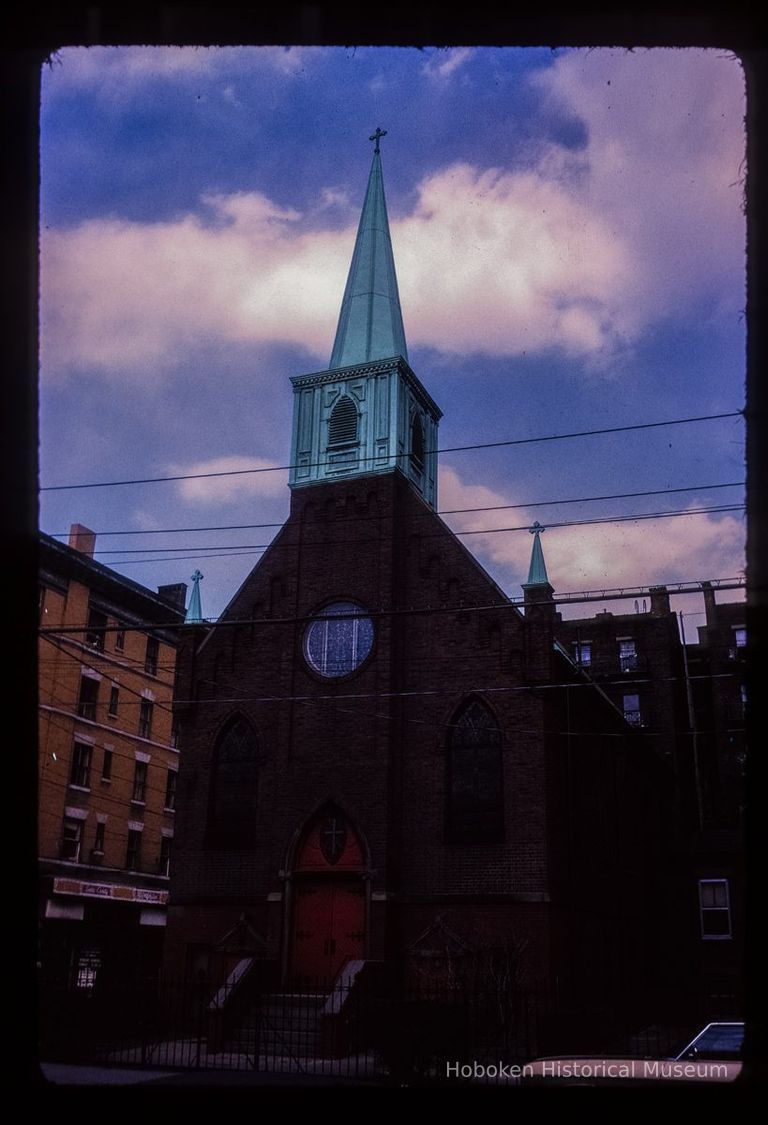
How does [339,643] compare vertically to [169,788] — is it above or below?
above

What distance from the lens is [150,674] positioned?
143 feet

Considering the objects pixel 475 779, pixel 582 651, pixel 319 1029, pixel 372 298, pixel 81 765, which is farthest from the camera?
pixel 582 651

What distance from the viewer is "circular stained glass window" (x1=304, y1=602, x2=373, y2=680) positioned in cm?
2788

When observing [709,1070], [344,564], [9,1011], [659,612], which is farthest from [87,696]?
[9,1011]

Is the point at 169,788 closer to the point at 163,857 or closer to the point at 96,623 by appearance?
the point at 163,857

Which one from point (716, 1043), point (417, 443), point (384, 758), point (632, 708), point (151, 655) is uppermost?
point (417, 443)

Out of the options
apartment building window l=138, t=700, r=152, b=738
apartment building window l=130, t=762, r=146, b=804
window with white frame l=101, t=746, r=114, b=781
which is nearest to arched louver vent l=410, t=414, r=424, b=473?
apartment building window l=138, t=700, r=152, b=738

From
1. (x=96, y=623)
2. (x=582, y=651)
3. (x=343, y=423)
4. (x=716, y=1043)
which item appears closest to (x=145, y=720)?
(x=96, y=623)

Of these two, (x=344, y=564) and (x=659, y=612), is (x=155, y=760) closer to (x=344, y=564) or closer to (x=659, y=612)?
(x=344, y=564)

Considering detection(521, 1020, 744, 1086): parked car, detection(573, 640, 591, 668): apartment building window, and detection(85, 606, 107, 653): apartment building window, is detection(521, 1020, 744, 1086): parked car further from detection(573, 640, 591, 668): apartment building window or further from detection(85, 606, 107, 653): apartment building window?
detection(573, 640, 591, 668): apartment building window

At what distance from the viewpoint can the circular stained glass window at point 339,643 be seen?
27875 mm

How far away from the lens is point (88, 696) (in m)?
39.9

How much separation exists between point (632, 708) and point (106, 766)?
77.2ft

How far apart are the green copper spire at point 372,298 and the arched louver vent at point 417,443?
7.04 ft
